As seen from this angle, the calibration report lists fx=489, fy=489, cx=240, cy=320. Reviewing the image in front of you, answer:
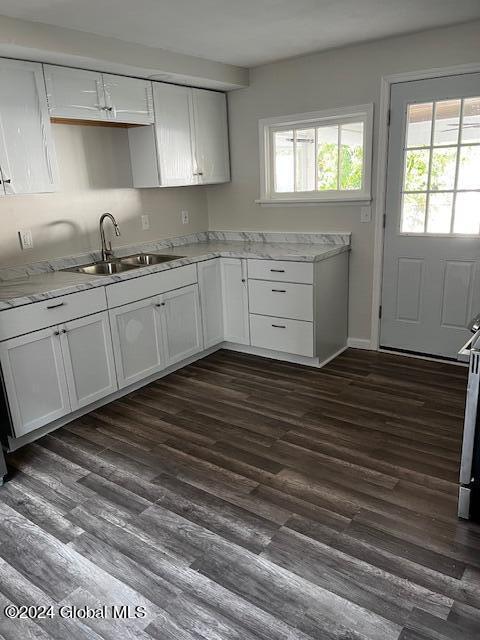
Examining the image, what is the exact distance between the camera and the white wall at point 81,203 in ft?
10.7

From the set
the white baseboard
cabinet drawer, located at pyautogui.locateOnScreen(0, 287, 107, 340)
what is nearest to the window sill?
the white baseboard

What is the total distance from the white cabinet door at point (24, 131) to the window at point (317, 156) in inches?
74.8

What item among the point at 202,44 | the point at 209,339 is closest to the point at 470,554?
the point at 209,339

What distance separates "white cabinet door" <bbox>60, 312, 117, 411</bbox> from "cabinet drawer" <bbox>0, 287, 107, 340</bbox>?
0.06 metres

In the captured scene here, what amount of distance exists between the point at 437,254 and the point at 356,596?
8.60ft

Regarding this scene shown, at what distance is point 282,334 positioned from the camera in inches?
153

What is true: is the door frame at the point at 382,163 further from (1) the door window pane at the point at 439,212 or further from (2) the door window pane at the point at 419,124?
(1) the door window pane at the point at 439,212

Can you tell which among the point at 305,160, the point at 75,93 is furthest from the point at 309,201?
the point at 75,93

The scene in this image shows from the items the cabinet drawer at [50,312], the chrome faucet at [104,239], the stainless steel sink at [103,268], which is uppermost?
the chrome faucet at [104,239]

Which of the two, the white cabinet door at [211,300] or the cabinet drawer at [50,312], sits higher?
the cabinet drawer at [50,312]

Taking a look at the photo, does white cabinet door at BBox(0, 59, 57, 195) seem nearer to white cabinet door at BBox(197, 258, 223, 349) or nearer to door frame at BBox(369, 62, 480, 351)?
white cabinet door at BBox(197, 258, 223, 349)

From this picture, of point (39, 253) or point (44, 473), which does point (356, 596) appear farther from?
point (39, 253)

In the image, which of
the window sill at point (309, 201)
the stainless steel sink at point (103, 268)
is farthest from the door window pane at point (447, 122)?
the stainless steel sink at point (103, 268)

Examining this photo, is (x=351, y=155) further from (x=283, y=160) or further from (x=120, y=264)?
(x=120, y=264)
